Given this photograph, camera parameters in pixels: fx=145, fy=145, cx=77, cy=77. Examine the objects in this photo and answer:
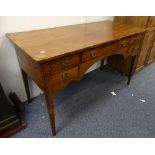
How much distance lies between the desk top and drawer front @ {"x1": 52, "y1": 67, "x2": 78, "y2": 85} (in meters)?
0.16

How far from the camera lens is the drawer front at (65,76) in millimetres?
1018

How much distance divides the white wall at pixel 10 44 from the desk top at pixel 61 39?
6 cm

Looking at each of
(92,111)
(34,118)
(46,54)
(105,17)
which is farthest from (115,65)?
(46,54)

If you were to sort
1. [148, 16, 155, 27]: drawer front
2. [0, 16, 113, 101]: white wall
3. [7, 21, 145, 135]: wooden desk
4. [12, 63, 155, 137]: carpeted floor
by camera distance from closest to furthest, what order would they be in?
[7, 21, 145, 135]: wooden desk → [0, 16, 113, 101]: white wall → [12, 63, 155, 137]: carpeted floor → [148, 16, 155, 27]: drawer front

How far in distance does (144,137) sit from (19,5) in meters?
1.61

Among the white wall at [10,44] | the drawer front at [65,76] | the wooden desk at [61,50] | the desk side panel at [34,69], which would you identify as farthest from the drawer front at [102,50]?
the white wall at [10,44]

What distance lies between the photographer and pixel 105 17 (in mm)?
1935

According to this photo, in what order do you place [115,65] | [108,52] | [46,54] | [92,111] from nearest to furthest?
[46,54] < [108,52] < [92,111] < [115,65]

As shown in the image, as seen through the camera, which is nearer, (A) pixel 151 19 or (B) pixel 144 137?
(B) pixel 144 137

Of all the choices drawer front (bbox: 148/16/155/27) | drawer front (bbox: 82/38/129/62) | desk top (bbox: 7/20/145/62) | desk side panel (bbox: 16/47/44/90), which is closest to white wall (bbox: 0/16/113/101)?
desk top (bbox: 7/20/145/62)

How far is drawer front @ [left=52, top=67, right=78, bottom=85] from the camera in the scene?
40.1 inches

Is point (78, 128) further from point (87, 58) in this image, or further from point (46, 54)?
point (46, 54)

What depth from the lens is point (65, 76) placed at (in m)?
1.07

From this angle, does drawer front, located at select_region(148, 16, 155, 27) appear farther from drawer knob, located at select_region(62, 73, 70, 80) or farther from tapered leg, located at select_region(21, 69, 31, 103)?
tapered leg, located at select_region(21, 69, 31, 103)
